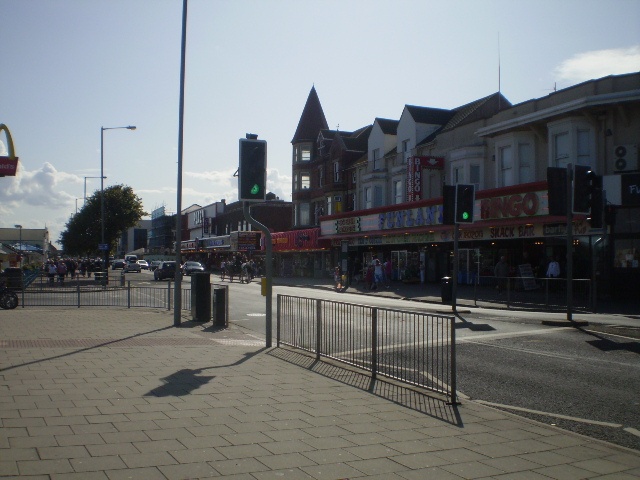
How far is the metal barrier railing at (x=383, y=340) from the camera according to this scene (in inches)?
A: 325

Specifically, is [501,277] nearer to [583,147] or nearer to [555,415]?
[583,147]

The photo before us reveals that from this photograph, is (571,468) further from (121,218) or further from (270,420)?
(121,218)

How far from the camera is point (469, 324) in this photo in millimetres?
16391

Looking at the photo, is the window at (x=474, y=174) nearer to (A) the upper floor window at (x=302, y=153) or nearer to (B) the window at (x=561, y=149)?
(B) the window at (x=561, y=149)

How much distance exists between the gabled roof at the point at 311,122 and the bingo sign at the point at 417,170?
79.8ft

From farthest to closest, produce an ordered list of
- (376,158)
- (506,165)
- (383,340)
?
1. (376,158)
2. (506,165)
3. (383,340)

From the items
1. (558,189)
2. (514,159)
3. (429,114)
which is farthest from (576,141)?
(429,114)

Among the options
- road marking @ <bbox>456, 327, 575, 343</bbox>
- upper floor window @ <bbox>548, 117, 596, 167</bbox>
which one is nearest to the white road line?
road marking @ <bbox>456, 327, 575, 343</bbox>

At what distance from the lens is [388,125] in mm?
47531


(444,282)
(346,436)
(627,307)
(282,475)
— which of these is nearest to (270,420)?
(346,436)

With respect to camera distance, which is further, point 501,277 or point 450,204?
point 501,277

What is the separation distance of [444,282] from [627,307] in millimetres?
6199

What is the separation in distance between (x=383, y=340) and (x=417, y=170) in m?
30.3

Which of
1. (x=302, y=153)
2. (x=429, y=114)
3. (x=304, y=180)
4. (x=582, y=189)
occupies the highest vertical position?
(x=302, y=153)
